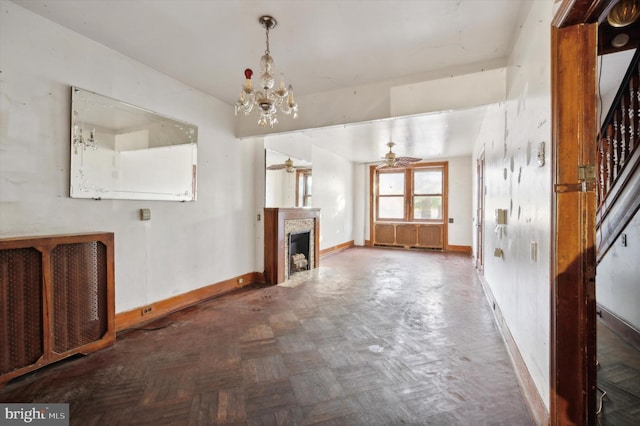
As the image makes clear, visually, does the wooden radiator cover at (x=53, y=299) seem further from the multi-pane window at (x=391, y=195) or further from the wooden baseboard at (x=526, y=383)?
the multi-pane window at (x=391, y=195)

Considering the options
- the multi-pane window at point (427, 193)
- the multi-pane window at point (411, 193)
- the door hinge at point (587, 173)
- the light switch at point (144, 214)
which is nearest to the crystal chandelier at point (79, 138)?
the light switch at point (144, 214)

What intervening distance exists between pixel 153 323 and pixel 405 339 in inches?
104

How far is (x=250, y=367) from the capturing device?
2197mm

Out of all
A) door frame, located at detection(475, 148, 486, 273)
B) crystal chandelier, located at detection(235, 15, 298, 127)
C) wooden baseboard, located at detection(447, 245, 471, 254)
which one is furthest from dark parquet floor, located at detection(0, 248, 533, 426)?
wooden baseboard, located at detection(447, 245, 471, 254)

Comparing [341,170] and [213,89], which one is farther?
[341,170]

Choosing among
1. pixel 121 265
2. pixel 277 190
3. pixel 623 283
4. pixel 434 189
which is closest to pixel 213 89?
pixel 277 190

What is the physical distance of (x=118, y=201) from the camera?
284 centimetres

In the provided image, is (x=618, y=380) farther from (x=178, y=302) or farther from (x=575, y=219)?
(x=178, y=302)

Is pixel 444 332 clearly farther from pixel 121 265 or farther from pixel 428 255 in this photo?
pixel 428 255

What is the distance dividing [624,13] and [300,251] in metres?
5.02

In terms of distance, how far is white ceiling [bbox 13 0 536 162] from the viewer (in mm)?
2139

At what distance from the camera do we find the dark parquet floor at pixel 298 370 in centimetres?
171

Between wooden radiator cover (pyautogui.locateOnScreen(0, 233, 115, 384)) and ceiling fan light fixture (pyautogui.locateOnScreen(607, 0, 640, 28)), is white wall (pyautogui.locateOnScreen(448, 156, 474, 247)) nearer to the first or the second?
ceiling fan light fixture (pyautogui.locateOnScreen(607, 0, 640, 28))

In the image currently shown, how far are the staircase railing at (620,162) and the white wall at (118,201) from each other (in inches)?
167
